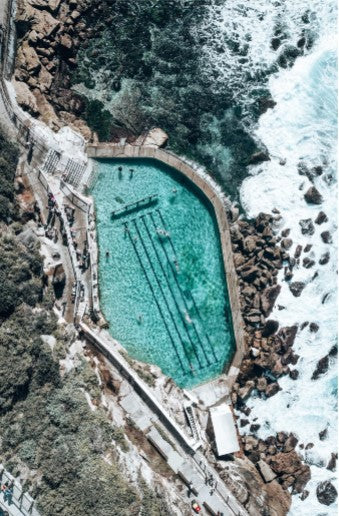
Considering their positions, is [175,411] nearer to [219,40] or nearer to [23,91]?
[23,91]

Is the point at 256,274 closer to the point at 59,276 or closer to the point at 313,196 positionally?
the point at 313,196

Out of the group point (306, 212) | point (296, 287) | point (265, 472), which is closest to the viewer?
point (265, 472)

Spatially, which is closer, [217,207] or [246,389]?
[246,389]

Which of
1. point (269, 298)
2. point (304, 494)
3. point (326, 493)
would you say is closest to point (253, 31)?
point (269, 298)

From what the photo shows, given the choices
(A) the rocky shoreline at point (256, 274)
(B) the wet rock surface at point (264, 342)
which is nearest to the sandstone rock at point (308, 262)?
(A) the rocky shoreline at point (256, 274)

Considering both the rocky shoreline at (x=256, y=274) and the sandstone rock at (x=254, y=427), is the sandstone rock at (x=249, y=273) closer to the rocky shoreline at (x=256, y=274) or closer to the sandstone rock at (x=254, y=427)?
the rocky shoreline at (x=256, y=274)

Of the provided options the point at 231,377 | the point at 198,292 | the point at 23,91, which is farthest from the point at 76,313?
the point at 23,91
